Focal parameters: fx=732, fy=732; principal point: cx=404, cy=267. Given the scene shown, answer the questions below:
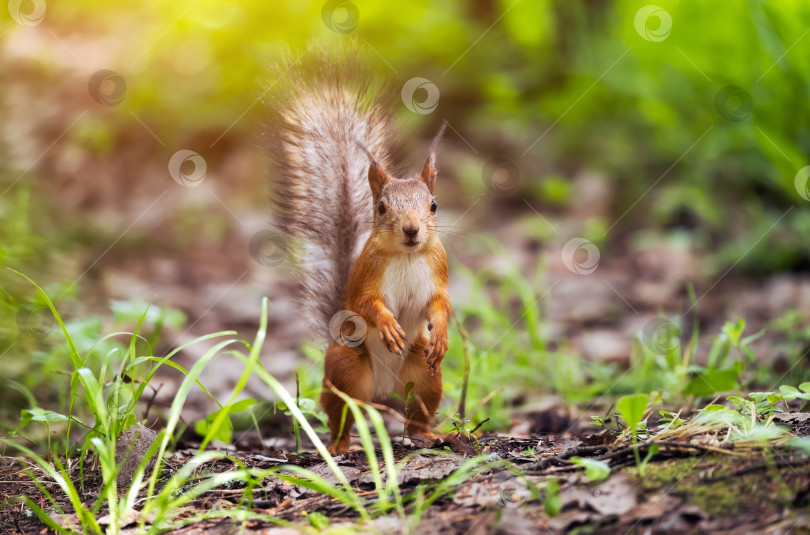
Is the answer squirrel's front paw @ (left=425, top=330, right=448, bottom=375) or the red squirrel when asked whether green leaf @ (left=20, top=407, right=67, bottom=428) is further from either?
squirrel's front paw @ (left=425, top=330, right=448, bottom=375)

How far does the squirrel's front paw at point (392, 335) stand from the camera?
8.29 feet

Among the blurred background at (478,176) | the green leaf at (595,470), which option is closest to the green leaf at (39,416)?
the blurred background at (478,176)

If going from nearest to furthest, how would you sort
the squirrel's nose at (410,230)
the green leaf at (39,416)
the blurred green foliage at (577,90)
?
1. the green leaf at (39,416)
2. the squirrel's nose at (410,230)
3. the blurred green foliage at (577,90)

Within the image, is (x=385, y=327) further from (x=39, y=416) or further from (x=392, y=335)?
(x=39, y=416)

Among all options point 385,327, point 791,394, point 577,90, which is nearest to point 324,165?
point 385,327

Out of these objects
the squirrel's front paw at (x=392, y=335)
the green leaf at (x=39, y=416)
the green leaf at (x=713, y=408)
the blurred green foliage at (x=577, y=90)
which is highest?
the blurred green foliage at (x=577, y=90)

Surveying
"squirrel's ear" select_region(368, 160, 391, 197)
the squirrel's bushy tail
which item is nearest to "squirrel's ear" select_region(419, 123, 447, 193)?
"squirrel's ear" select_region(368, 160, 391, 197)

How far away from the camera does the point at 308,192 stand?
3049 mm

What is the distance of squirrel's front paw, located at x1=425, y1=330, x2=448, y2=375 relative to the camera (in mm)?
2598

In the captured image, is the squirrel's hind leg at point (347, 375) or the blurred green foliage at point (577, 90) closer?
the squirrel's hind leg at point (347, 375)

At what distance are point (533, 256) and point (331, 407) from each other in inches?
163

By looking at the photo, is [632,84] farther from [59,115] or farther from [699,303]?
[59,115]

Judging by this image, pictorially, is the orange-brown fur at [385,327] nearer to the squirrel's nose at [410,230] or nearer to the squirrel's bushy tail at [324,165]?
the squirrel's nose at [410,230]

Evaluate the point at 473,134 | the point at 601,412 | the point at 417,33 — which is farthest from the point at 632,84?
the point at 601,412
